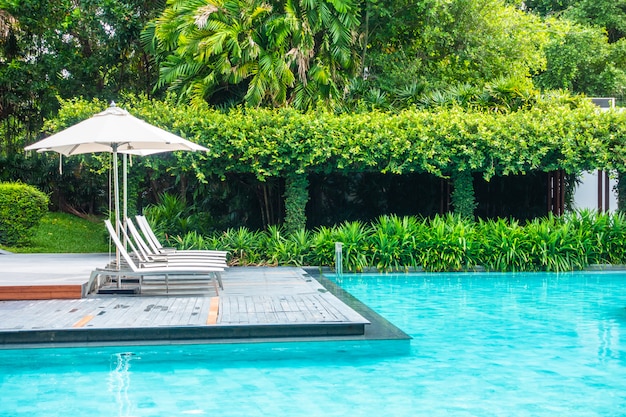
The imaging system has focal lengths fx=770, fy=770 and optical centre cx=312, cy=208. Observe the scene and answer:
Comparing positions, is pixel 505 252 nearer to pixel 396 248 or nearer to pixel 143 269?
pixel 396 248

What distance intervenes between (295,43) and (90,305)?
12355mm

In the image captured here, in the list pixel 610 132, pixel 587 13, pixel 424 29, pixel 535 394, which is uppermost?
pixel 587 13

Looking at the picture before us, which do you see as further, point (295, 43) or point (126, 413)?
point (295, 43)

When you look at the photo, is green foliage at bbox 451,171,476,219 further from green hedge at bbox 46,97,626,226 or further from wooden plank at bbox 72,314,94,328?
→ wooden plank at bbox 72,314,94,328

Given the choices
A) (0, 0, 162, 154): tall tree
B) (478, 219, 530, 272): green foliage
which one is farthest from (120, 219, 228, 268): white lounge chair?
(0, 0, 162, 154): tall tree

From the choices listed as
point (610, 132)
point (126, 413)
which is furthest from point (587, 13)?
→ point (126, 413)

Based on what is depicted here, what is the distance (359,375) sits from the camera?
23.4 feet

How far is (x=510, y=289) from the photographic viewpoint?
44.3ft

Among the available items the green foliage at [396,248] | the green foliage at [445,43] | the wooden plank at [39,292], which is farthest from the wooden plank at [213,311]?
the green foliage at [445,43]

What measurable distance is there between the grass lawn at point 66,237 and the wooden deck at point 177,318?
9.60 m

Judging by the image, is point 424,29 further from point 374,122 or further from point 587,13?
point 587,13

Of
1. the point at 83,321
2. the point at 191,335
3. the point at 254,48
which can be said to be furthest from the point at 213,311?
the point at 254,48

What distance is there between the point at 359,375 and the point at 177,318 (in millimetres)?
2455

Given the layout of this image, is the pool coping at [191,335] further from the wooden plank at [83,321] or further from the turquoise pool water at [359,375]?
the wooden plank at [83,321]
